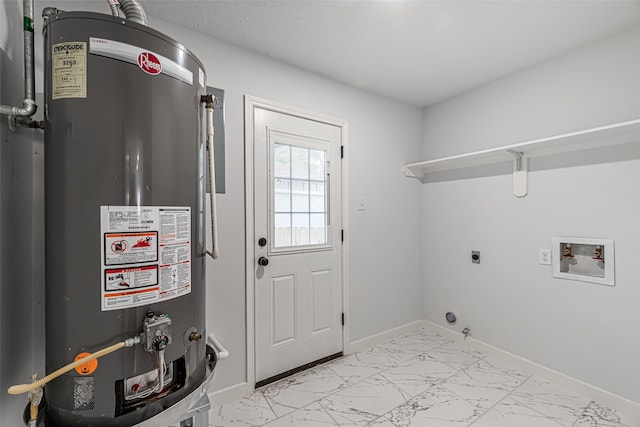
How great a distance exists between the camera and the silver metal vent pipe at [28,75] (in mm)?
963

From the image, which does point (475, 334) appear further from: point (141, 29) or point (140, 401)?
point (141, 29)

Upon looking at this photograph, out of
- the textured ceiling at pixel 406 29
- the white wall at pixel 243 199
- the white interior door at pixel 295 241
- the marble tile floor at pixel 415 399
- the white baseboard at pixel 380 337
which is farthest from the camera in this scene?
the white baseboard at pixel 380 337

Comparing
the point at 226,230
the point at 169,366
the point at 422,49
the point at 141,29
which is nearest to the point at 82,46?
the point at 141,29

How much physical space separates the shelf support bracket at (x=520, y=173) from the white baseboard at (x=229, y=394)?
2568 mm

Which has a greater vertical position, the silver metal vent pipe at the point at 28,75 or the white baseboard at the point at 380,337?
the silver metal vent pipe at the point at 28,75

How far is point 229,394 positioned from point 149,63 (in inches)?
78.1

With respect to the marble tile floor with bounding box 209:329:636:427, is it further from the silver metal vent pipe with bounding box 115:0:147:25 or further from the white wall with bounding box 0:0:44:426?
the silver metal vent pipe with bounding box 115:0:147:25

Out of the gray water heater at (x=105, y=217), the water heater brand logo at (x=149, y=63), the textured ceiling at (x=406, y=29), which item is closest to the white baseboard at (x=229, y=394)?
the gray water heater at (x=105, y=217)

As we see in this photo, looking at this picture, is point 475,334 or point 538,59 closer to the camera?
point 538,59

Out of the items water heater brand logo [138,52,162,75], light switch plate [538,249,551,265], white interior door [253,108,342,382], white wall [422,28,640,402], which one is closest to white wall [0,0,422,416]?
white interior door [253,108,342,382]

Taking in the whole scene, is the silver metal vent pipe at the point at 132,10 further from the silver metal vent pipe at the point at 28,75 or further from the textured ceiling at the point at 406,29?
the textured ceiling at the point at 406,29

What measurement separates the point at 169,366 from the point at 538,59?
9.89 feet

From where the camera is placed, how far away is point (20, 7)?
1.12 meters

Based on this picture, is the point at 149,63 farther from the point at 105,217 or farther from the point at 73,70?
the point at 105,217
